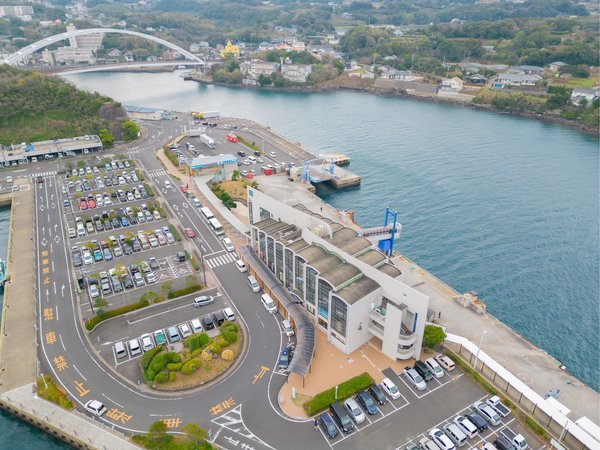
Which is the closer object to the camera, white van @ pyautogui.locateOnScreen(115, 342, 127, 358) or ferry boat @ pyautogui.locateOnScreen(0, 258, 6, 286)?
white van @ pyautogui.locateOnScreen(115, 342, 127, 358)

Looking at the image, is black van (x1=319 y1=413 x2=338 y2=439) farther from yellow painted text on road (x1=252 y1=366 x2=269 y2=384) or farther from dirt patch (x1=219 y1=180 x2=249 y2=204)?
dirt patch (x1=219 y1=180 x2=249 y2=204)

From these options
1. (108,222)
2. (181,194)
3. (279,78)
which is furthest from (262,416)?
(279,78)

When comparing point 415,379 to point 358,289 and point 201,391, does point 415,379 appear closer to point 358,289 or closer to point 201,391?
point 358,289

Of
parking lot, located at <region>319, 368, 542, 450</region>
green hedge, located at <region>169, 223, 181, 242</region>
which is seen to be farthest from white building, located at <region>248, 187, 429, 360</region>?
green hedge, located at <region>169, 223, 181, 242</region>

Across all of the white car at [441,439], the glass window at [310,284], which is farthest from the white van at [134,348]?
the white car at [441,439]

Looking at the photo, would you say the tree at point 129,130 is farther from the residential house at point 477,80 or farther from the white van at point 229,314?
the residential house at point 477,80

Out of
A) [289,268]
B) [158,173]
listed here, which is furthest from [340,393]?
[158,173]
